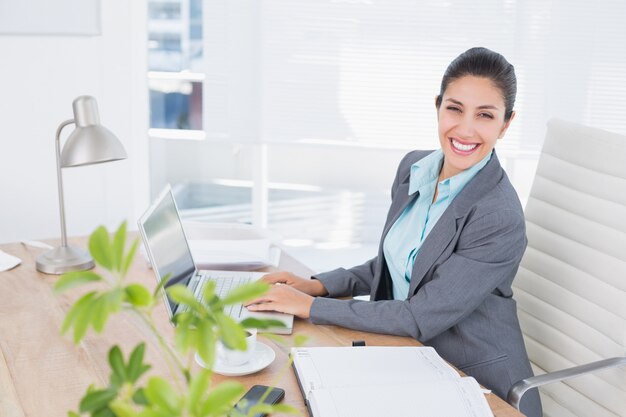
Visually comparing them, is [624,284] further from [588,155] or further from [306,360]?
[306,360]

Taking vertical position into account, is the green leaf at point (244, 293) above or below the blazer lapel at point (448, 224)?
above

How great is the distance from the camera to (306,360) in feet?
4.34

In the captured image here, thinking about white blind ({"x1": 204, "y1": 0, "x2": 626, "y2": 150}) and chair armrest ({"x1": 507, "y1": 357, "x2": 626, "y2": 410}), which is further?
white blind ({"x1": 204, "y1": 0, "x2": 626, "y2": 150})

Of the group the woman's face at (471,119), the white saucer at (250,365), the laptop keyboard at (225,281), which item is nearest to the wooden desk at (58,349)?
the white saucer at (250,365)

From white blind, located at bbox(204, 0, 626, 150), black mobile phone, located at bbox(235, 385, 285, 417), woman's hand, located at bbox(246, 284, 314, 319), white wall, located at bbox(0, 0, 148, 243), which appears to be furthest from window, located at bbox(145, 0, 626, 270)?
black mobile phone, located at bbox(235, 385, 285, 417)

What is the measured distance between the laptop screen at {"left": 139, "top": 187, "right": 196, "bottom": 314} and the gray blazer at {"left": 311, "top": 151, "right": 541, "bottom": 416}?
1.05 feet

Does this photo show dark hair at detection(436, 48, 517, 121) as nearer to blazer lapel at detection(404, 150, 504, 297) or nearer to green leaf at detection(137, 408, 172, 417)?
blazer lapel at detection(404, 150, 504, 297)

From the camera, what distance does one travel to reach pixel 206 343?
23.5 inches

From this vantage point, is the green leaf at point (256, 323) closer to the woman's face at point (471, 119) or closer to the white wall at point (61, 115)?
the woman's face at point (471, 119)

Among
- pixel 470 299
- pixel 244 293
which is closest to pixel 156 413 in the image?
pixel 244 293

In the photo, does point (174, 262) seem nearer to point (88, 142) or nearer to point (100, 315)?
point (88, 142)

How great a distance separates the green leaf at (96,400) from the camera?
62cm

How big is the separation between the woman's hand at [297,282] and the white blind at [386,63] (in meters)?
1.17

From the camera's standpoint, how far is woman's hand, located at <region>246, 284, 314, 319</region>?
1.56m
